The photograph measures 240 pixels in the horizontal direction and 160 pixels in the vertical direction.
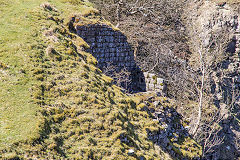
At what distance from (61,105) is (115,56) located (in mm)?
6347

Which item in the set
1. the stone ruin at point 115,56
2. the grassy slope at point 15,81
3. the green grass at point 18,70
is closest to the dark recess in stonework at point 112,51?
the stone ruin at point 115,56

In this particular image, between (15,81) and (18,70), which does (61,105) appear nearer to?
(15,81)

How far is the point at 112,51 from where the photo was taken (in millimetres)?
13039

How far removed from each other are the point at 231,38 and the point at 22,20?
1693 cm

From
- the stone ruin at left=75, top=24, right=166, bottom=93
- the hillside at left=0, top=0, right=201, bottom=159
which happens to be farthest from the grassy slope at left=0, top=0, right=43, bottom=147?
the stone ruin at left=75, top=24, right=166, bottom=93

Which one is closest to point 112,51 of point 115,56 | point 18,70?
point 115,56

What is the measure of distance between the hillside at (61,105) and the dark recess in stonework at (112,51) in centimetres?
106

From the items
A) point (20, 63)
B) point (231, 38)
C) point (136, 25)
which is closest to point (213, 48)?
point (231, 38)

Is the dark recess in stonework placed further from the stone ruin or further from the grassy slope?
the grassy slope

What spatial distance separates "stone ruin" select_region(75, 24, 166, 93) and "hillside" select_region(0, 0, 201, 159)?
1091 mm

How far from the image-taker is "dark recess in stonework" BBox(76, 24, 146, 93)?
1213 centimetres

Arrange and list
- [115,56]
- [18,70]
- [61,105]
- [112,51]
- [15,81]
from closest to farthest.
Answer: [15,81]
[61,105]
[18,70]
[112,51]
[115,56]

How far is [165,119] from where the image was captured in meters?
10.1

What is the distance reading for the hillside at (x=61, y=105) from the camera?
20.5ft
